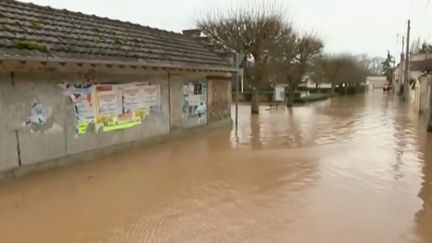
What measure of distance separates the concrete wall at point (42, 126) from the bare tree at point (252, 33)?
44.9ft

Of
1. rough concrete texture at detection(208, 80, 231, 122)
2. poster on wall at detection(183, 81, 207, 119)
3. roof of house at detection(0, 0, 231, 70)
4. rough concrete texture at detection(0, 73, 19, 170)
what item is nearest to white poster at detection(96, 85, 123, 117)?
roof of house at detection(0, 0, 231, 70)

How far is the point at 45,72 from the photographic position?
9.16m

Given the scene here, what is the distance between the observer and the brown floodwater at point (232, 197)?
5566mm

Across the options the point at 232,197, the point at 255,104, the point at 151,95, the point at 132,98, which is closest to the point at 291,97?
the point at 255,104

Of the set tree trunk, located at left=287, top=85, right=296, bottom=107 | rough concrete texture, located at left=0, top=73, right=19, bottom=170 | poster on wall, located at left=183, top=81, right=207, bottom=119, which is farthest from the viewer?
tree trunk, located at left=287, top=85, right=296, bottom=107

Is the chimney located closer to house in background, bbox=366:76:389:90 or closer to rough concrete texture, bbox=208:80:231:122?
rough concrete texture, bbox=208:80:231:122

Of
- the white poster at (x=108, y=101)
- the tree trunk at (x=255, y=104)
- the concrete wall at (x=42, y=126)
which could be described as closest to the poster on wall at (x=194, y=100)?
the concrete wall at (x=42, y=126)

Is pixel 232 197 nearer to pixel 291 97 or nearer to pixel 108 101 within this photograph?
pixel 108 101

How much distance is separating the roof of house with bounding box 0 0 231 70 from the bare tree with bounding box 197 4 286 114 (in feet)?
29.8

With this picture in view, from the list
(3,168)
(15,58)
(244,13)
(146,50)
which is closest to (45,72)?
(15,58)

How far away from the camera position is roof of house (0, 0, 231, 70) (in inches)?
339

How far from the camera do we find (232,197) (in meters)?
7.20

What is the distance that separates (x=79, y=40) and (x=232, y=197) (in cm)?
604

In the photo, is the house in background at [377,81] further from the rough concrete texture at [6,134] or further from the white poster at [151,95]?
the rough concrete texture at [6,134]
